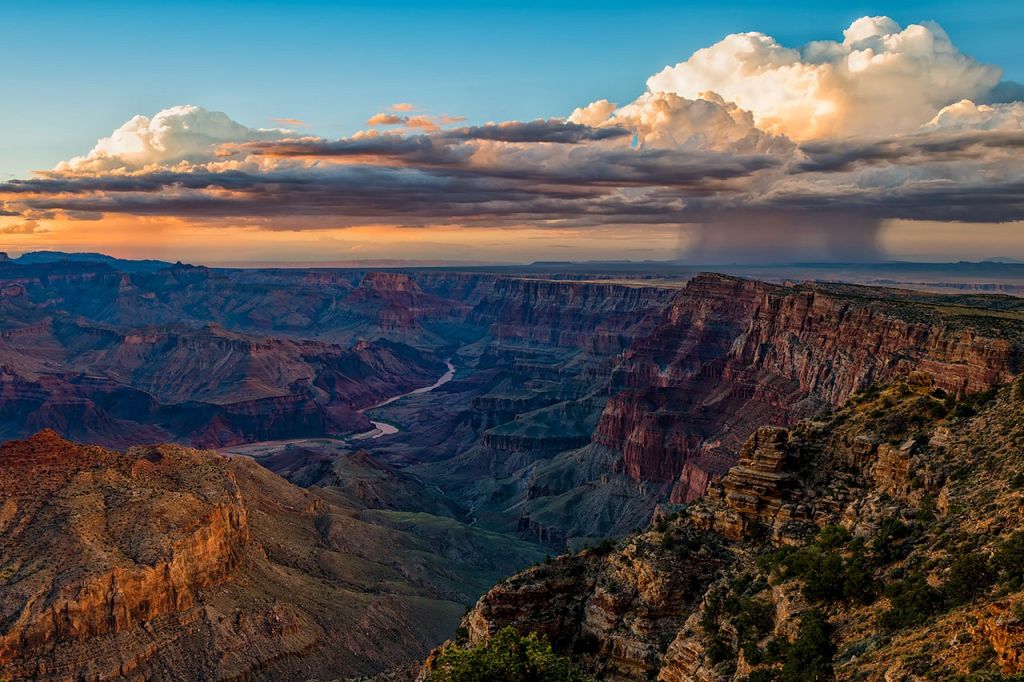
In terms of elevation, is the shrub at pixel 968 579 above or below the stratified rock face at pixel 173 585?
above

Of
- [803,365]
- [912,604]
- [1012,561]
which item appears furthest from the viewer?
[803,365]

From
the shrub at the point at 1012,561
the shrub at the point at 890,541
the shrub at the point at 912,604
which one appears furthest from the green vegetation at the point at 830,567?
the shrub at the point at 1012,561

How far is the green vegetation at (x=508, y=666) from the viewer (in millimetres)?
41438

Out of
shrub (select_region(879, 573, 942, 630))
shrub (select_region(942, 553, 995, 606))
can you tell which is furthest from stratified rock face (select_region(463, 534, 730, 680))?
shrub (select_region(942, 553, 995, 606))

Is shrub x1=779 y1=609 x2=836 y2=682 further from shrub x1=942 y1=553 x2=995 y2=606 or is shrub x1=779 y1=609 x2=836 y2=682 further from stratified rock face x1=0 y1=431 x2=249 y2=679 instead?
stratified rock face x1=0 y1=431 x2=249 y2=679

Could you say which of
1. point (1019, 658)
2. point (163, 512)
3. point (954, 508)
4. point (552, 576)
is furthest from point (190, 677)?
point (1019, 658)

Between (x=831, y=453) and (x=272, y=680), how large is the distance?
2879 inches

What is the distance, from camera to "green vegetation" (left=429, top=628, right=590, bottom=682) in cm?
4144

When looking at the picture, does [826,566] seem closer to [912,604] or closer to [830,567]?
[830,567]

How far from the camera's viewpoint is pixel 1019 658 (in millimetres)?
28484

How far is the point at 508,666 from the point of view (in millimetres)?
41562

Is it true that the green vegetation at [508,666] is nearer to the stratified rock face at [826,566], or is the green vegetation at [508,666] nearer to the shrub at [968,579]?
the stratified rock face at [826,566]

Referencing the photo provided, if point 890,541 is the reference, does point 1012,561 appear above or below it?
above

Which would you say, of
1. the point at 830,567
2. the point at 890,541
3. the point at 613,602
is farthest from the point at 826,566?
the point at 613,602
